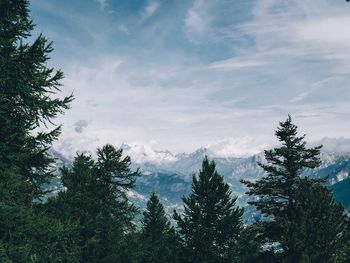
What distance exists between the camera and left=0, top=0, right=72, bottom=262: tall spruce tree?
1155cm

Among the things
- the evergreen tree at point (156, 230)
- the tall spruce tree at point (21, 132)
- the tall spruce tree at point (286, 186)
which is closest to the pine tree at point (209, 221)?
the tall spruce tree at point (286, 186)

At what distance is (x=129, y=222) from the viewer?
33312 millimetres

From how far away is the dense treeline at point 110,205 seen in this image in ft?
39.6

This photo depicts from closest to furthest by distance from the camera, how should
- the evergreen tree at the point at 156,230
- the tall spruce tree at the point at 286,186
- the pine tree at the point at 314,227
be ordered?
the pine tree at the point at 314,227
the tall spruce tree at the point at 286,186
the evergreen tree at the point at 156,230

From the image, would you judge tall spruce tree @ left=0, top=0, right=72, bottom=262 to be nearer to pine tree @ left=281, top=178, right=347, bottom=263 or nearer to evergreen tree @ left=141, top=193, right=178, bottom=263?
pine tree @ left=281, top=178, right=347, bottom=263

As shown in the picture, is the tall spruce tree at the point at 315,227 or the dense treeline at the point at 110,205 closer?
the dense treeline at the point at 110,205

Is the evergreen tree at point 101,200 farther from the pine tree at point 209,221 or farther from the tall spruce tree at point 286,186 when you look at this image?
the tall spruce tree at point 286,186

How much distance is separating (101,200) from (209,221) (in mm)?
9930

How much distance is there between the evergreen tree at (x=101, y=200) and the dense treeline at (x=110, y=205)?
3.4 inches

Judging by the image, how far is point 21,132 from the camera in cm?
1258

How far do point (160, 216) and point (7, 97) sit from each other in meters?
40.2

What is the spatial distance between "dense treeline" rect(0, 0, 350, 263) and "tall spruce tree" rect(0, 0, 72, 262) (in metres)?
0.03

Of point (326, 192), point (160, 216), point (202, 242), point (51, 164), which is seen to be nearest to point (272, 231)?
point (326, 192)

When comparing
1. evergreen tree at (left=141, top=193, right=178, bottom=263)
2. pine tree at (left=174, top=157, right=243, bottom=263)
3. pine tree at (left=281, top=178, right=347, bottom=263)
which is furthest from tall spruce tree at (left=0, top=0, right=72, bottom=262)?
evergreen tree at (left=141, top=193, right=178, bottom=263)
